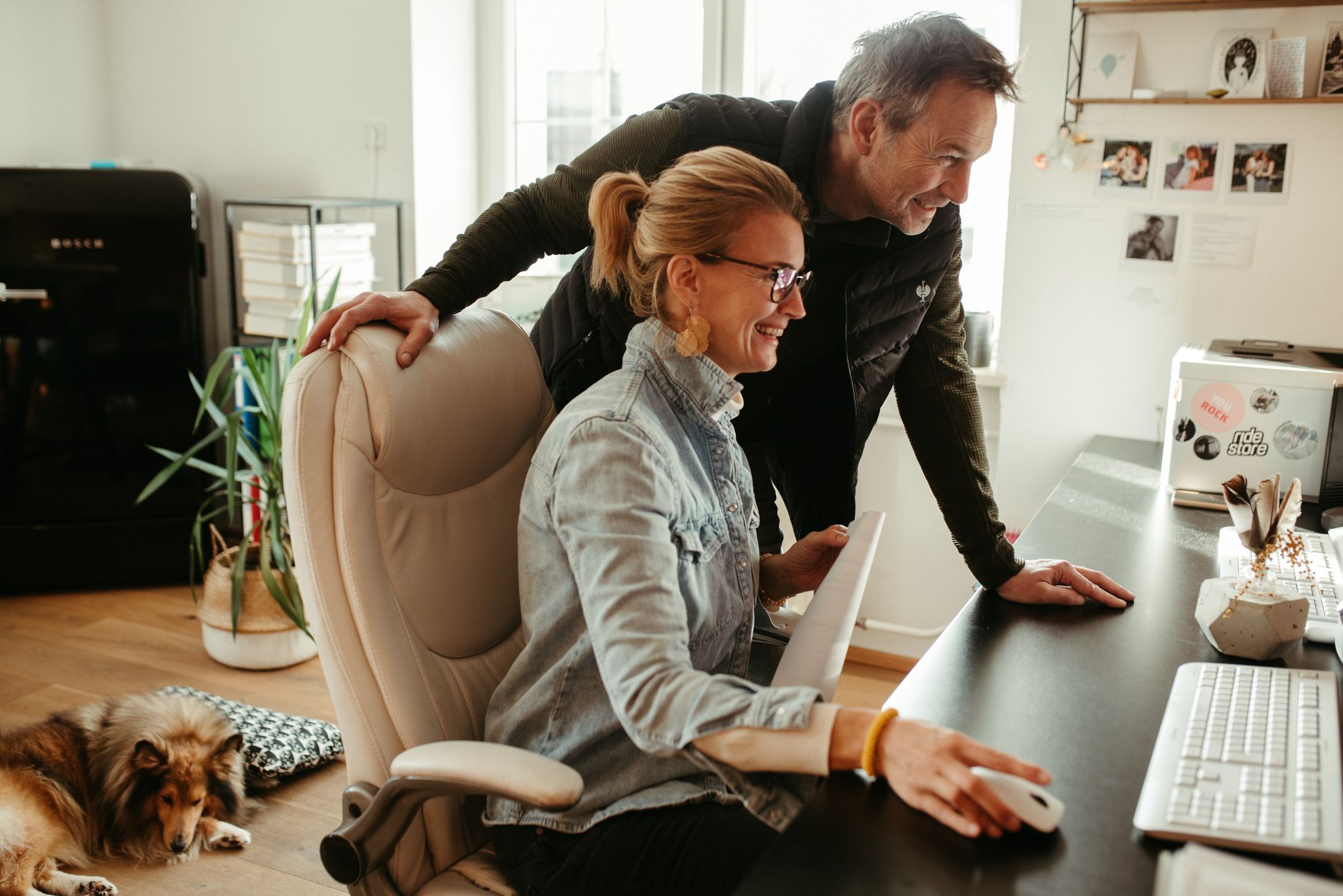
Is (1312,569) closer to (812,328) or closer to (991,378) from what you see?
(812,328)

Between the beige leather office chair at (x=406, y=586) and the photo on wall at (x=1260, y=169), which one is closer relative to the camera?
the beige leather office chair at (x=406, y=586)

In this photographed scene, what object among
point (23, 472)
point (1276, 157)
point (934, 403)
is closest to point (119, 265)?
point (23, 472)

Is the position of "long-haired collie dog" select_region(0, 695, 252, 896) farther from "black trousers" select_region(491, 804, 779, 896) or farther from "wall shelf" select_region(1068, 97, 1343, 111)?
"wall shelf" select_region(1068, 97, 1343, 111)

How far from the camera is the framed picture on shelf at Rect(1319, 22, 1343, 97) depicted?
228 centimetres

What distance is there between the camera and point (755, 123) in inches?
64.3

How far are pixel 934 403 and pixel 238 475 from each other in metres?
2.00

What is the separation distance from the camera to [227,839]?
2.31 meters

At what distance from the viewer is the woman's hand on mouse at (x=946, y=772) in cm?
89

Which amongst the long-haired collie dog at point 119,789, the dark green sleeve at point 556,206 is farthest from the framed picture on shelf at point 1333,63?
the long-haired collie dog at point 119,789

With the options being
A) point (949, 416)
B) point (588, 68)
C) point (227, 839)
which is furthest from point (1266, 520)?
point (588, 68)

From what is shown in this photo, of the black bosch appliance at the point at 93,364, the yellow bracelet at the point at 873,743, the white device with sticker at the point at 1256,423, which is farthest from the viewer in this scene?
the black bosch appliance at the point at 93,364

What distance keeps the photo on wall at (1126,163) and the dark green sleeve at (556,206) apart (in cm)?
137

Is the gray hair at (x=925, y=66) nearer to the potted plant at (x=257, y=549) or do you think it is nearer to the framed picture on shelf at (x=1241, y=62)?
the framed picture on shelf at (x=1241, y=62)

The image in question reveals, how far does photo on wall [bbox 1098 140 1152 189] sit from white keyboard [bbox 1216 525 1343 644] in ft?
3.27
